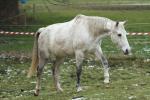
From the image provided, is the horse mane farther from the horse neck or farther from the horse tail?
the horse tail

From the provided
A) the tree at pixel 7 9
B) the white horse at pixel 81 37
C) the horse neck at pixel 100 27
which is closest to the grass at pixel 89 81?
the white horse at pixel 81 37

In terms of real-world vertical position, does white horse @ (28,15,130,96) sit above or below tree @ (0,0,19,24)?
above

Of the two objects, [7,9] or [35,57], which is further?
[7,9]


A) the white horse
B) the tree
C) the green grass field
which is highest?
the white horse

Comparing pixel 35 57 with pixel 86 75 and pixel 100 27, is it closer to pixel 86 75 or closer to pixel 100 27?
pixel 100 27

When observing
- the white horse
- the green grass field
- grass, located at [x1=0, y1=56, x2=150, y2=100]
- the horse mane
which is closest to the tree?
the green grass field

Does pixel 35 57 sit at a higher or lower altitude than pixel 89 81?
higher

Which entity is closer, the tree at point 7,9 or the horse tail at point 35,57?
the horse tail at point 35,57

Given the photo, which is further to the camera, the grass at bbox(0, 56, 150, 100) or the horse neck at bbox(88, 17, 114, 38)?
the horse neck at bbox(88, 17, 114, 38)

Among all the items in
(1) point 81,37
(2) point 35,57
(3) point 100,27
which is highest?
(3) point 100,27

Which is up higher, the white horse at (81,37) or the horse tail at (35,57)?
the white horse at (81,37)

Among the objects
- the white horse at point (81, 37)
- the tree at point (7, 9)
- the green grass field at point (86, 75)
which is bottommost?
the green grass field at point (86, 75)

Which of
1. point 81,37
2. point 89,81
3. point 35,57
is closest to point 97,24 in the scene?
point 81,37

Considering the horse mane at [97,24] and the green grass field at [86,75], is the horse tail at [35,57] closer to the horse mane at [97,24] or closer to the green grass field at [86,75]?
the green grass field at [86,75]
